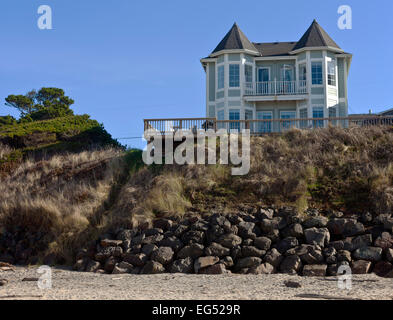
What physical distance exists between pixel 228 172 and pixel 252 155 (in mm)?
1514

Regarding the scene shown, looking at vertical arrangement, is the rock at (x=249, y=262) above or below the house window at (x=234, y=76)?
below

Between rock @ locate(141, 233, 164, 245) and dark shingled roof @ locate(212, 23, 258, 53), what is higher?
dark shingled roof @ locate(212, 23, 258, 53)

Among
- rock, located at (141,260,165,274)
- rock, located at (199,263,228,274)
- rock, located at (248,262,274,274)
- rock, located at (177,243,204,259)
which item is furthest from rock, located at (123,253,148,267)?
rock, located at (248,262,274,274)

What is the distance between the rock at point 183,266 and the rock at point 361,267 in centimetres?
492

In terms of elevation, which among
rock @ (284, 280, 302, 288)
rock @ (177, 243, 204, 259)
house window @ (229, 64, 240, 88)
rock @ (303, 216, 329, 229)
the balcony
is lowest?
rock @ (284, 280, 302, 288)

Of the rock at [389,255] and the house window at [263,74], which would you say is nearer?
the rock at [389,255]

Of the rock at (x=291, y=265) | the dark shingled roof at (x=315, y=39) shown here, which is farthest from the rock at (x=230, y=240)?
the dark shingled roof at (x=315, y=39)

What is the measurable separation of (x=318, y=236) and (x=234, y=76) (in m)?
17.5

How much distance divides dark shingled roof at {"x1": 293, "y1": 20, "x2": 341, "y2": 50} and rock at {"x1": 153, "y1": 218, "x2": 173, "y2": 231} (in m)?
18.2

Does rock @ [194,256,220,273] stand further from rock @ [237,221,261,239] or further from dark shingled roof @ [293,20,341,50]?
dark shingled roof @ [293,20,341,50]

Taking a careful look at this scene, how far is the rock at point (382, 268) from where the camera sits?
14055mm

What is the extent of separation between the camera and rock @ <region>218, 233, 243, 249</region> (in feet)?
51.9

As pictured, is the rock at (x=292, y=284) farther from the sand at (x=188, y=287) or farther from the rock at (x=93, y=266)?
the rock at (x=93, y=266)
